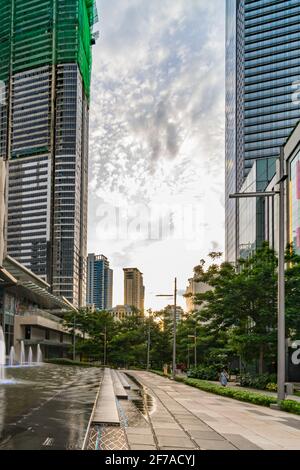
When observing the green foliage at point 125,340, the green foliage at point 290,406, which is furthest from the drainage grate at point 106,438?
the green foliage at point 125,340

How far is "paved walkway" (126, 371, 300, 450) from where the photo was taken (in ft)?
34.6

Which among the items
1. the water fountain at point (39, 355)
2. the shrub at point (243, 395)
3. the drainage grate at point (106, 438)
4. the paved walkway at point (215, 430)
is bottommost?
the water fountain at point (39, 355)

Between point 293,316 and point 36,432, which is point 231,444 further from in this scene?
point 293,316

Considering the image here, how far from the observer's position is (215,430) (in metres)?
12.7

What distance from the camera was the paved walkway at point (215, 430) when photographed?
10531 millimetres

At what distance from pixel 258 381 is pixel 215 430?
2230cm

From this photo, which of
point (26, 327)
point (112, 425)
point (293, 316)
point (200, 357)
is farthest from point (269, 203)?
point (112, 425)

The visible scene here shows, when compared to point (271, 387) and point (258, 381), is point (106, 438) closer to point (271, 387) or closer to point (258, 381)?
point (271, 387)

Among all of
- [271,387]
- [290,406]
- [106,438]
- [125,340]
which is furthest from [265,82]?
[106,438]

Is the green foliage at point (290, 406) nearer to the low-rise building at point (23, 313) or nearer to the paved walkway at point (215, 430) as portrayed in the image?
the paved walkway at point (215, 430)

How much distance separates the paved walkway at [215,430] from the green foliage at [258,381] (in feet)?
47.6

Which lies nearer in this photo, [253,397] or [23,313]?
[253,397]

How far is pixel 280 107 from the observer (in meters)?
158

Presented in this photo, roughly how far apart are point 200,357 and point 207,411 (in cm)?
6225
